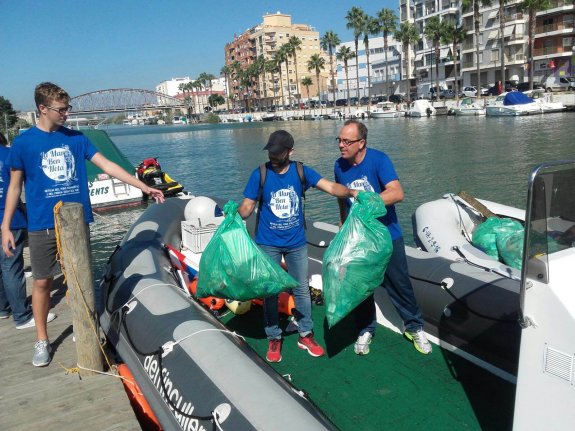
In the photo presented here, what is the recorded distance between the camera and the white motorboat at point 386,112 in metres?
57.8

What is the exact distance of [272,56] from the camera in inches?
4710

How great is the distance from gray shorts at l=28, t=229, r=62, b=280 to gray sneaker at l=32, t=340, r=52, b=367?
598 mm

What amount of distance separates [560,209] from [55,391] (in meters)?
3.30

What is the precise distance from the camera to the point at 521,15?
56.6 m

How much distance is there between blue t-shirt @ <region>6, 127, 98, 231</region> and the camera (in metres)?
3.40

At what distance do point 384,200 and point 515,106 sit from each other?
43.3 metres

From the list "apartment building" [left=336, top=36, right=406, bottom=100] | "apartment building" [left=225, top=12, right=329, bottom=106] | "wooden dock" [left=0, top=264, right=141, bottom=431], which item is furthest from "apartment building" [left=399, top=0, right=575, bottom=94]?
"wooden dock" [left=0, top=264, right=141, bottom=431]

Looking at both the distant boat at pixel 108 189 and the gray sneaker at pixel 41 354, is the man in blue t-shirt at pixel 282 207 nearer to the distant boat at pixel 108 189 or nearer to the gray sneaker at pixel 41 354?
the gray sneaker at pixel 41 354

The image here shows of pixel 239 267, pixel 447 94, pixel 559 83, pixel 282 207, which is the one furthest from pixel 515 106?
pixel 239 267

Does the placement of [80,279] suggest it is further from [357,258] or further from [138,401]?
[357,258]

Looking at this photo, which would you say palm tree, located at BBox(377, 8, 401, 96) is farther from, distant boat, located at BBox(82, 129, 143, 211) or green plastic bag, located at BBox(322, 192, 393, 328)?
green plastic bag, located at BBox(322, 192, 393, 328)

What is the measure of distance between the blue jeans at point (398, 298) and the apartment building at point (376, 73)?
70.0m

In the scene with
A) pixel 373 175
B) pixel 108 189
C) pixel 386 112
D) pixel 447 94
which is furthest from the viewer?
pixel 447 94

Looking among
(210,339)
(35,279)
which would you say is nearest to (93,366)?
(35,279)
